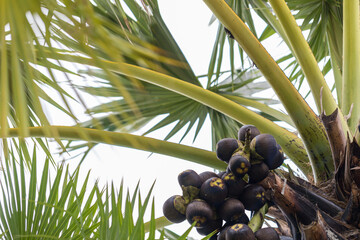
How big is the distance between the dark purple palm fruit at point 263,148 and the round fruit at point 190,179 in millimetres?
192

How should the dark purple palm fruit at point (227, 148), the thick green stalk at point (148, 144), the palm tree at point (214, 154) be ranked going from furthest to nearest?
1. the thick green stalk at point (148, 144)
2. the dark purple palm fruit at point (227, 148)
3. the palm tree at point (214, 154)

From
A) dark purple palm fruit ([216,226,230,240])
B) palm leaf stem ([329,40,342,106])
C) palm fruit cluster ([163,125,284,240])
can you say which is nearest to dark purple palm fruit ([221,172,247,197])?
palm fruit cluster ([163,125,284,240])

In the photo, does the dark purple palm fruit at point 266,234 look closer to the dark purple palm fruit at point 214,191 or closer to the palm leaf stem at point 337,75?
the dark purple palm fruit at point 214,191

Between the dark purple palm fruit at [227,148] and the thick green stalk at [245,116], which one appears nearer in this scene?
the dark purple palm fruit at [227,148]

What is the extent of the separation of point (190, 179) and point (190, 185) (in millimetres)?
19

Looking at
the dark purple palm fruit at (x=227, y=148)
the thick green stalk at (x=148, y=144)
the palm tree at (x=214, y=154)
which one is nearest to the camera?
the palm tree at (x=214, y=154)

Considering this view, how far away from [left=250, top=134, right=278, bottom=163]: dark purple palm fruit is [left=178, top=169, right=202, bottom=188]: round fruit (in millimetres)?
192

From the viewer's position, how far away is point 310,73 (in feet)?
5.71

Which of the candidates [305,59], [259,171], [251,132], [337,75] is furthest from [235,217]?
[337,75]

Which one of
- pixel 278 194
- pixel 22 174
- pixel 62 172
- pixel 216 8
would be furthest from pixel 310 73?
pixel 22 174

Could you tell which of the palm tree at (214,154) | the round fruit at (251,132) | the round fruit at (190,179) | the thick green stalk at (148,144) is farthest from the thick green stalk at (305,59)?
the round fruit at (190,179)

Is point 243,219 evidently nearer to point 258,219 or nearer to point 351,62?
point 258,219

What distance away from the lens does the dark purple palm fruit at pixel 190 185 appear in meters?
1.54

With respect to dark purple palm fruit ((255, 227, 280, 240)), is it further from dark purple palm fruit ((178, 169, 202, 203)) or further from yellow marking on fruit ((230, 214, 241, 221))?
dark purple palm fruit ((178, 169, 202, 203))
